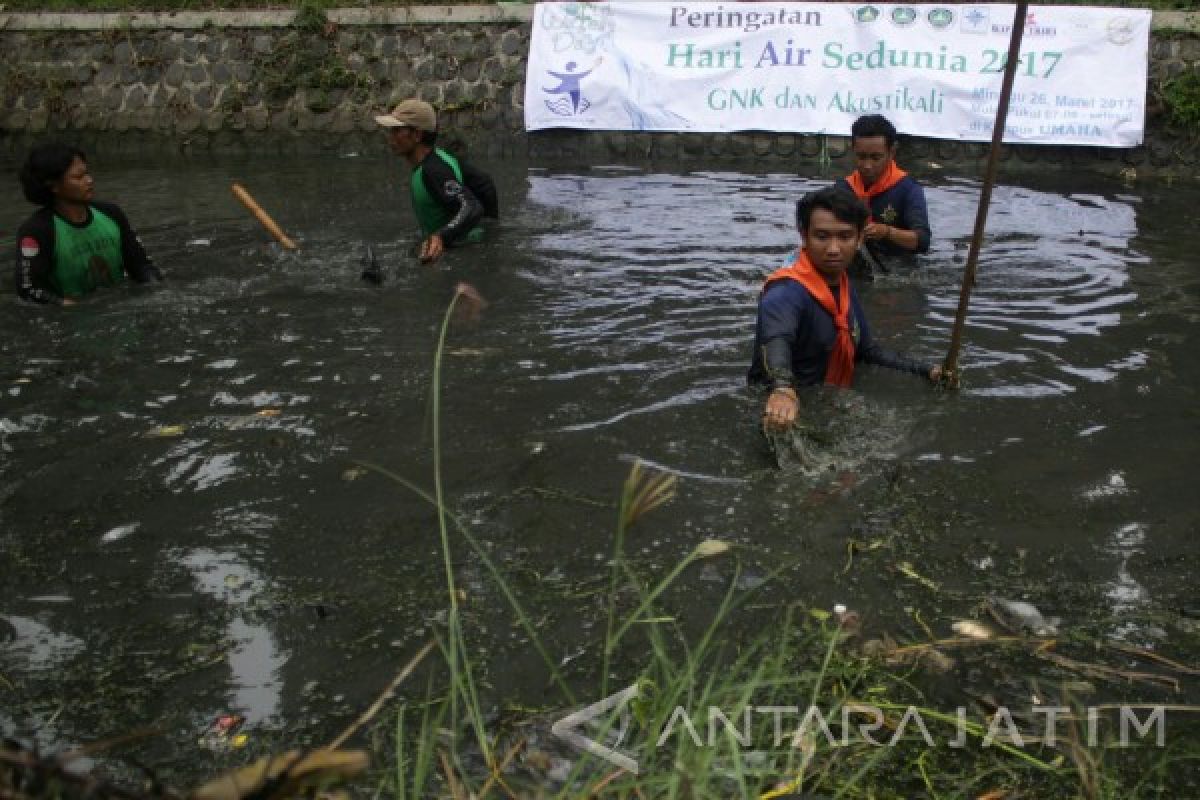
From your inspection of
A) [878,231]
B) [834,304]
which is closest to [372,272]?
[878,231]

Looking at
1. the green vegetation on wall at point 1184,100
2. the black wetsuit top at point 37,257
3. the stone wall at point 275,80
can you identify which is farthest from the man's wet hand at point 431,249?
the green vegetation on wall at point 1184,100

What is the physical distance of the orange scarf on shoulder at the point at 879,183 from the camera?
7.15 metres

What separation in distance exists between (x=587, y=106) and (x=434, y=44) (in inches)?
89.2

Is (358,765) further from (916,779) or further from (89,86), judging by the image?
(89,86)

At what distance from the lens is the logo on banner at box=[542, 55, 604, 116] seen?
13.3m

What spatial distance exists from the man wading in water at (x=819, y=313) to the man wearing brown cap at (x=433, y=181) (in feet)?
11.8

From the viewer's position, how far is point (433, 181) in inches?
313

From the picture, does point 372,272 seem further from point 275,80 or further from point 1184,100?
point 1184,100

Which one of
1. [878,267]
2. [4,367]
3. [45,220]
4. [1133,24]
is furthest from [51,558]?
[1133,24]

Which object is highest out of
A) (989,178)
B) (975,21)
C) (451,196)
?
(975,21)

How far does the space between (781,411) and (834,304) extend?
85 centimetres

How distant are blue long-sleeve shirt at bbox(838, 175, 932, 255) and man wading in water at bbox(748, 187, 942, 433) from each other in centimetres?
230

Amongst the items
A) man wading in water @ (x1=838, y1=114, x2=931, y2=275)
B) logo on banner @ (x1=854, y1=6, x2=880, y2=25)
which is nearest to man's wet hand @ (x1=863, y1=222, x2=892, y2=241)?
man wading in water @ (x1=838, y1=114, x2=931, y2=275)

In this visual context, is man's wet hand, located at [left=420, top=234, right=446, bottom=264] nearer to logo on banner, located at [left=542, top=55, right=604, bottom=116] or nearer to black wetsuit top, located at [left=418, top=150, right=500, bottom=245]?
black wetsuit top, located at [left=418, top=150, right=500, bottom=245]
